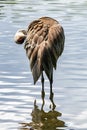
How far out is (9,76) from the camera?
1230 cm

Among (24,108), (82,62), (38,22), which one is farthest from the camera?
(82,62)

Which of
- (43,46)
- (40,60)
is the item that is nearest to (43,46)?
(43,46)

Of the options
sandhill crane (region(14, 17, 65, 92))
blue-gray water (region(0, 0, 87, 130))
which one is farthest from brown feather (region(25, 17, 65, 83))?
blue-gray water (region(0, 0, 87, 130))

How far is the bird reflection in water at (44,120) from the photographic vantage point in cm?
891

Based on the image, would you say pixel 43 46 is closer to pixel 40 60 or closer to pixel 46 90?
pixel 40 60

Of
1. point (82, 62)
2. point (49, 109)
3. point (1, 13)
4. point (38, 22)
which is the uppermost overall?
point (1, 13)

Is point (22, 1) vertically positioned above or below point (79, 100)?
above

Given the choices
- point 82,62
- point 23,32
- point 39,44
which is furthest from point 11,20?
point 39,44

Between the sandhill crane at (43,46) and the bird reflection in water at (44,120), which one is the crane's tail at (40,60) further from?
the bird reflection in water at (44,120)

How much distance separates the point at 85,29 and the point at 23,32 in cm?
747

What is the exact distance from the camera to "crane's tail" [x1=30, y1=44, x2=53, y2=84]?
32.4 feet

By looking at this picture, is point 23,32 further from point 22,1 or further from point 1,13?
point 22,1

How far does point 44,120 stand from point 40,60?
121cm

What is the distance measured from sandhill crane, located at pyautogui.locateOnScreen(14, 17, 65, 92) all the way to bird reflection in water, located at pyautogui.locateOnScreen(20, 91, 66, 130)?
2.02 feet
